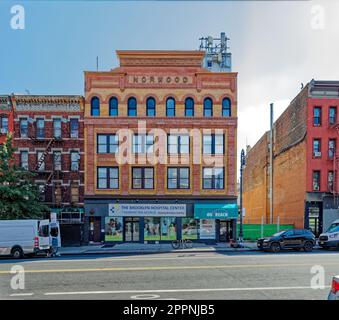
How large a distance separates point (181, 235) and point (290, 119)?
1795cm

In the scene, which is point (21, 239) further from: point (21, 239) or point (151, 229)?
point (151, 229)

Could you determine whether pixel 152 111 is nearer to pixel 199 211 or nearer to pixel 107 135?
pixel 107 135

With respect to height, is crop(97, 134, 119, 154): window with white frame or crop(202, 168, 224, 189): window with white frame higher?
crop(97, 134, 119, 154): window with white frame

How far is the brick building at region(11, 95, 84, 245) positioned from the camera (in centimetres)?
2820

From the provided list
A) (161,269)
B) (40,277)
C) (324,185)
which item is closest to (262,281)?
(161,269)

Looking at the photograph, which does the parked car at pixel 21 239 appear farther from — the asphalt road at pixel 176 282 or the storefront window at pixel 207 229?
the storefront window at pixel 207 229

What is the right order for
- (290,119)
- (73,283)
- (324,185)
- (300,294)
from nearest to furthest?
(300,294)
(73,283)
(324,185)
(290,119)

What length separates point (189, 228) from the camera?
28219 mm

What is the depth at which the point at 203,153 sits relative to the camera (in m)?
28.7

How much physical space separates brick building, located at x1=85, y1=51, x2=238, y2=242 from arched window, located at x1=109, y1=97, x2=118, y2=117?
0.17ft

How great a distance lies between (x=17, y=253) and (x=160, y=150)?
13.6 metres

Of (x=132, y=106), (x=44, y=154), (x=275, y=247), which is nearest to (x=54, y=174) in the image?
(x=44, y=154)

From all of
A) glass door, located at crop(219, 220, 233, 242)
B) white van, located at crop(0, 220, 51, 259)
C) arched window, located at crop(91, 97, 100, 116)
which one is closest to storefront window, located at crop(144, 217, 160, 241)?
glass door, located at crop(219, 220, 233, 242)

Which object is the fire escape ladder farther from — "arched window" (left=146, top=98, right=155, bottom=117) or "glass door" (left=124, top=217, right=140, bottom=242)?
"glass door" (left=124, top=217, right=140, bottom=242)
